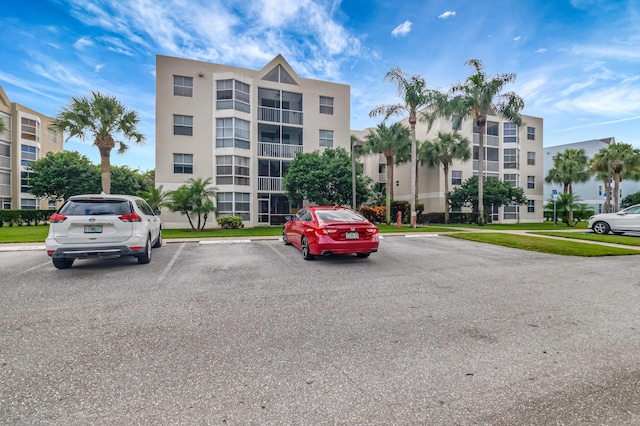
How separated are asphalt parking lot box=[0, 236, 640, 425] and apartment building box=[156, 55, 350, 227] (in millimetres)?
17100

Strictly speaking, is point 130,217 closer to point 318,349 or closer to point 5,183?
point 318,349

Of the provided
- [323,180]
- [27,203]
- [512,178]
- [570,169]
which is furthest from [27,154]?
[570,169]

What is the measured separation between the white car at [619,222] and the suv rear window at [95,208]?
2154 cm

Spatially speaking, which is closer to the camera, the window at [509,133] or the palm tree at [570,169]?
the window at [509,133]

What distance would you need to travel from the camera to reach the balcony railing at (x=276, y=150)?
25281mm

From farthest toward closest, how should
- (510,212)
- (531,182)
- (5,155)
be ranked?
(531,182) < (510,212) < (5,155)

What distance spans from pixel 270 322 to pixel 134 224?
520 cm

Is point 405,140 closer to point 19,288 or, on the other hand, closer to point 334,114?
point 334,114

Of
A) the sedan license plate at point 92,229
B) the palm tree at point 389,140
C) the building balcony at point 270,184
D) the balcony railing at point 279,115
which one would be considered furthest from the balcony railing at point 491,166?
the sedan license plate at point 92,229

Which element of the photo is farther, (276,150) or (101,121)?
(276,150)

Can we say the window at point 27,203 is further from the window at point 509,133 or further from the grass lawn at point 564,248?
the window at point 509,133

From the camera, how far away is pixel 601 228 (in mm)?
17203

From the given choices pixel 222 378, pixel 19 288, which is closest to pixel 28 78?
pixel 19 288

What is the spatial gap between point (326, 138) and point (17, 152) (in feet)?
109
